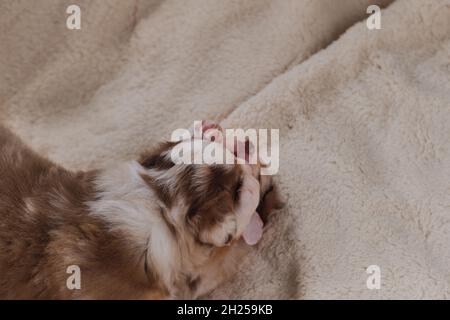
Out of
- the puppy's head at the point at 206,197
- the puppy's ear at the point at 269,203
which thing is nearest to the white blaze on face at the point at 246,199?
the puppy's head at the point at 206,197

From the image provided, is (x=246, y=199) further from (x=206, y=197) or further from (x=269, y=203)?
(x=269, y=203)

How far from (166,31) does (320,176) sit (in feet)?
2.70

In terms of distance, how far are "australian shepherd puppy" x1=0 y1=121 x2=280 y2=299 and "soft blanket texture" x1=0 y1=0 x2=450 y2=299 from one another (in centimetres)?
28

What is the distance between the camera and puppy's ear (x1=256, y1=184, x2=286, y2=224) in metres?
1.50

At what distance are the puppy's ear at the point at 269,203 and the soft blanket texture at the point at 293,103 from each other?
0.08 ft

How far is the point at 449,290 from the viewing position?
4.25ft

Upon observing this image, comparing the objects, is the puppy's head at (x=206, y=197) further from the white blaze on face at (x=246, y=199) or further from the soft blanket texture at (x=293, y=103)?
the soft blanket texture at (x=293, y=103)

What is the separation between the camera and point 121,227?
1212mm

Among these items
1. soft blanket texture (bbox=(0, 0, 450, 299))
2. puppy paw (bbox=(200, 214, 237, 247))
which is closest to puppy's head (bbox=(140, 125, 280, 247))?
puppy paw (bbox=(200, 214, 237, 247))

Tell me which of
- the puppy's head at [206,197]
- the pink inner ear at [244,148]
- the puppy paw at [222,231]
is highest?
the pink inner ear at [244,148]

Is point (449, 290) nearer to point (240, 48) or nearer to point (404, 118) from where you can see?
point (404, 118)

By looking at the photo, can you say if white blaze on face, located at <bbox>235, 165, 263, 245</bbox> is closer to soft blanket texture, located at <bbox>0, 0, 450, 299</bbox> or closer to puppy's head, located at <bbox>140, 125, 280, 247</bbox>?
puppy's head, located at <bbox>140, 125, 280, 247</bbox>

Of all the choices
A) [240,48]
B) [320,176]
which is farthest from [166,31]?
[320,176]

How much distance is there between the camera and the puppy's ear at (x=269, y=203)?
4.91ft
